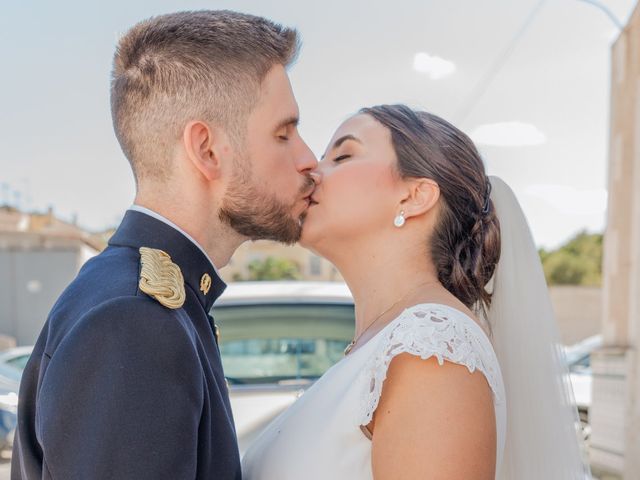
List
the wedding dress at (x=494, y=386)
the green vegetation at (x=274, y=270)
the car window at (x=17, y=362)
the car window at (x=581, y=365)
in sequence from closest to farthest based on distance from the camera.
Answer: the wedding dress at (x=494, y=386) → the car window at (x=17, y=362) → the car window at (x=581, y=365) → the green vegetation at (x=274, y=270)

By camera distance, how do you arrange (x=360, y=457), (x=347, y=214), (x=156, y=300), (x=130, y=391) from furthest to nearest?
(x=347, y=214) → (x=360, y=457) → (x=156, y=300) → (x=130, y=391)

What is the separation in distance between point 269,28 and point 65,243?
61.9ft

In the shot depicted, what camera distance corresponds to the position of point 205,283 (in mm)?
1417

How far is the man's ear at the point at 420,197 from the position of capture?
6.01 ft

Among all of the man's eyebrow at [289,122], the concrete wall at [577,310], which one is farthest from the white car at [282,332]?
the concrete wall at [577,310]

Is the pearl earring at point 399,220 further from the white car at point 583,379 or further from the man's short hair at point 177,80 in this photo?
the white car at point 583,379

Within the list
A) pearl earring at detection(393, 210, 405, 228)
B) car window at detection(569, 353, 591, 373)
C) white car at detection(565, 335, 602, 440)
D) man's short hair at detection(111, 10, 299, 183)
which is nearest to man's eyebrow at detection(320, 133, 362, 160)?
pearl earring at detection(393, 210, 405, 228)

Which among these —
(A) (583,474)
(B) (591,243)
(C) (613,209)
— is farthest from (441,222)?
(B) (591,243)

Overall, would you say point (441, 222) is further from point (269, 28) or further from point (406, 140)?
point (269, 28)

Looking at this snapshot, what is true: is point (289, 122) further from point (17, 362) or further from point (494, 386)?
point (17, 362)

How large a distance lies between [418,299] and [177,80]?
0.77 metres

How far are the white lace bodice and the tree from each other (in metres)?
48.1

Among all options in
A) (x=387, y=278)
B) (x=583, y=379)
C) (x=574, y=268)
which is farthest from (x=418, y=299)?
(x=574, y=268)

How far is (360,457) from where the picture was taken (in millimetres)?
1492
